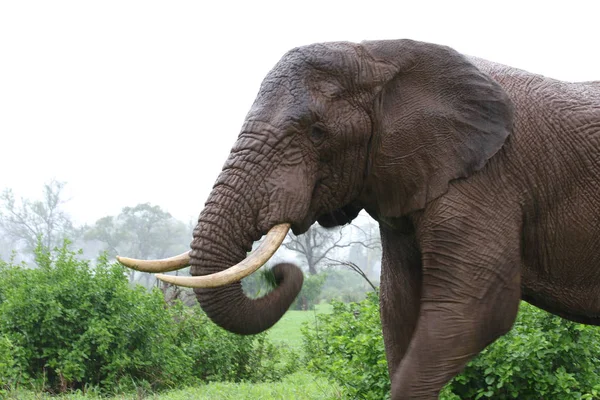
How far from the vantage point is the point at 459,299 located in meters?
3.30

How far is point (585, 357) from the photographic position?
5.38 metres

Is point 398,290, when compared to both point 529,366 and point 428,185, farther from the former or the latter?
point 529,366

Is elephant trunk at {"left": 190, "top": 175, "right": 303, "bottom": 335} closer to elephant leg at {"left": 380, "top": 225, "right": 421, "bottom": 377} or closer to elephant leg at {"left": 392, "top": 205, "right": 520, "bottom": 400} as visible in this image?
elephant leg at {"left": 392, "top": 205, "right": 520, "bottom": 400}

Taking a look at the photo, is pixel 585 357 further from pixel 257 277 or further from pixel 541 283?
pixel 257 277

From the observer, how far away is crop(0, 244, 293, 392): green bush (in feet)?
26.8

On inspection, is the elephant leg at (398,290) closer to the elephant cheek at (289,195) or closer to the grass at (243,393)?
the elephant cheek at (289,195)

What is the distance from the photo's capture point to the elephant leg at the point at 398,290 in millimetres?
3818

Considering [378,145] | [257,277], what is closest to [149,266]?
[257,277]

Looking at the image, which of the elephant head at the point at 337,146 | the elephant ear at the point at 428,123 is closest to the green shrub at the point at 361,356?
the elephant head at the point at 337,146

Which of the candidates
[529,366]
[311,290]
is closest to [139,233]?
[311,290]

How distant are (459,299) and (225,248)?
1012 millimetres

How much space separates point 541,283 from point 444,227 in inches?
25.6

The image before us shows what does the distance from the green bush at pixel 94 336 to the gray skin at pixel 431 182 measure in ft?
16.7

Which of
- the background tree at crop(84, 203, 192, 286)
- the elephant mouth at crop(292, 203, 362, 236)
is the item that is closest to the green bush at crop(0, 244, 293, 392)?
the elephant mouth at crop(292, 203, 362, 236)
